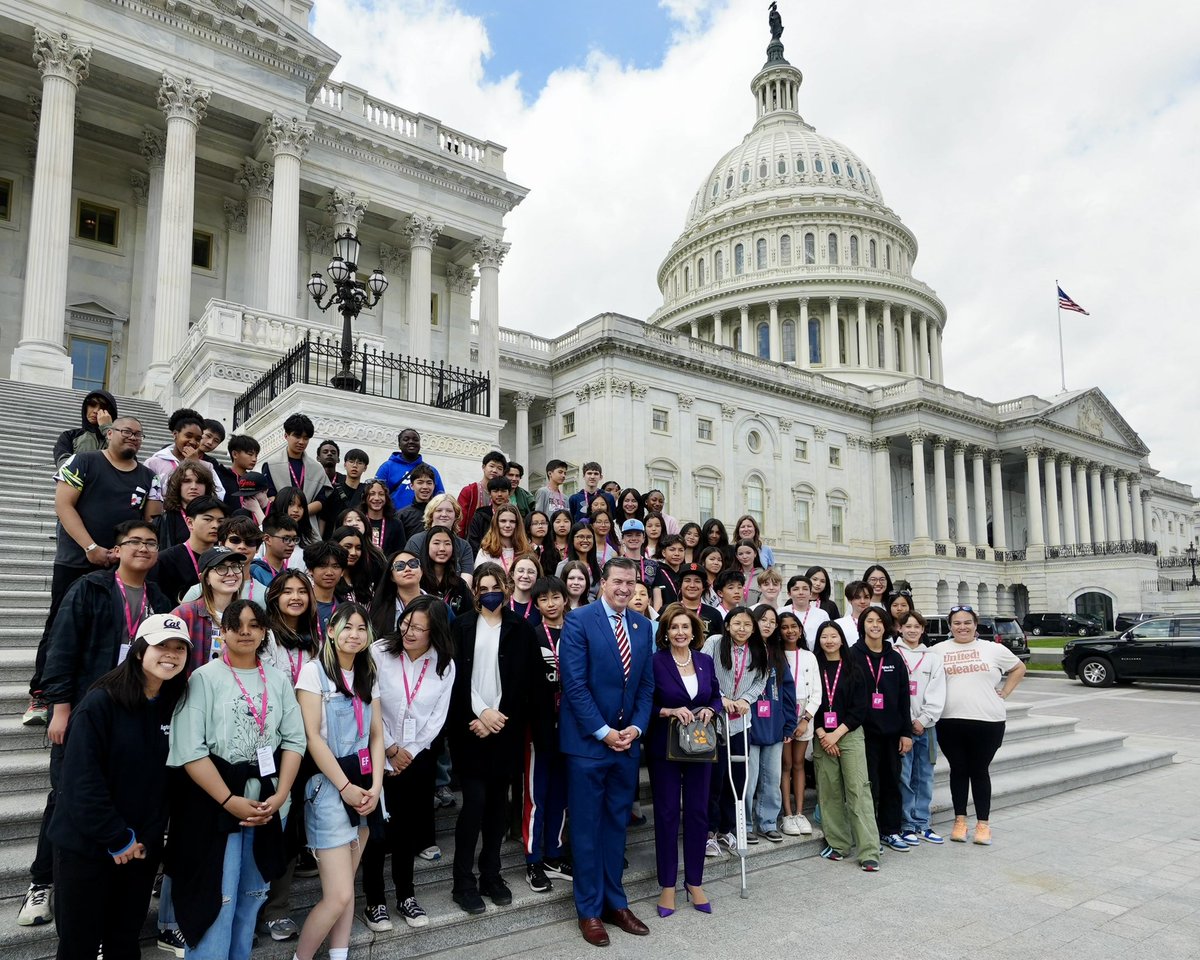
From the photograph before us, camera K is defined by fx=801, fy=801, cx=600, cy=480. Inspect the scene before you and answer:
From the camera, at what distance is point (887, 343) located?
72562 mm

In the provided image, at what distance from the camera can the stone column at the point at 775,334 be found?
233ft

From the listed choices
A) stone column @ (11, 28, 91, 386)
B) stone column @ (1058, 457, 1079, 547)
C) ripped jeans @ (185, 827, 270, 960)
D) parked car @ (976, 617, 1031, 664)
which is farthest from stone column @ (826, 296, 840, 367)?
ripped jeans @ (185, 827, 270, 960)

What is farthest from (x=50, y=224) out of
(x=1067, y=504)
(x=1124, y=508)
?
(x=1124, y=508)

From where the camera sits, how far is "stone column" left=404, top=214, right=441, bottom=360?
3028cm

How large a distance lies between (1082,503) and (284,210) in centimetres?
6621

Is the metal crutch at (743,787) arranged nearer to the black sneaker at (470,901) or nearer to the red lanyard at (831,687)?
the red lanyard at (831,687)

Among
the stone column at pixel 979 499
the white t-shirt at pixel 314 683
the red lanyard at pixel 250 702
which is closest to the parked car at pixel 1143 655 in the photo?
the white t-shirt at pixel 314 683

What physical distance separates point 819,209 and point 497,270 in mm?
51524

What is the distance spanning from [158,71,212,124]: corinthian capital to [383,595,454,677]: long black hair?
79.6 ft

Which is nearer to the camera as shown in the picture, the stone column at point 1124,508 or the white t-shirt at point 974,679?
the white t-shirt at point 974,679

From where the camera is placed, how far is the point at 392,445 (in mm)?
14109

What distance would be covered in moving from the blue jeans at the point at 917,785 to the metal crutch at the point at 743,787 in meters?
1.84

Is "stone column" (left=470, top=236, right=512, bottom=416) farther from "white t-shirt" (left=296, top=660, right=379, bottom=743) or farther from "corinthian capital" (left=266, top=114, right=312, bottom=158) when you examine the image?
"white t-shirt" (left=296, top=660, right=379, bottom=743)

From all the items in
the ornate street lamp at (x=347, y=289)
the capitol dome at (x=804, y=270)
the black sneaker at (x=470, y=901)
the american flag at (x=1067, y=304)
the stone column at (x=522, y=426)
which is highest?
the capitol dome at (x=804, y=270)
